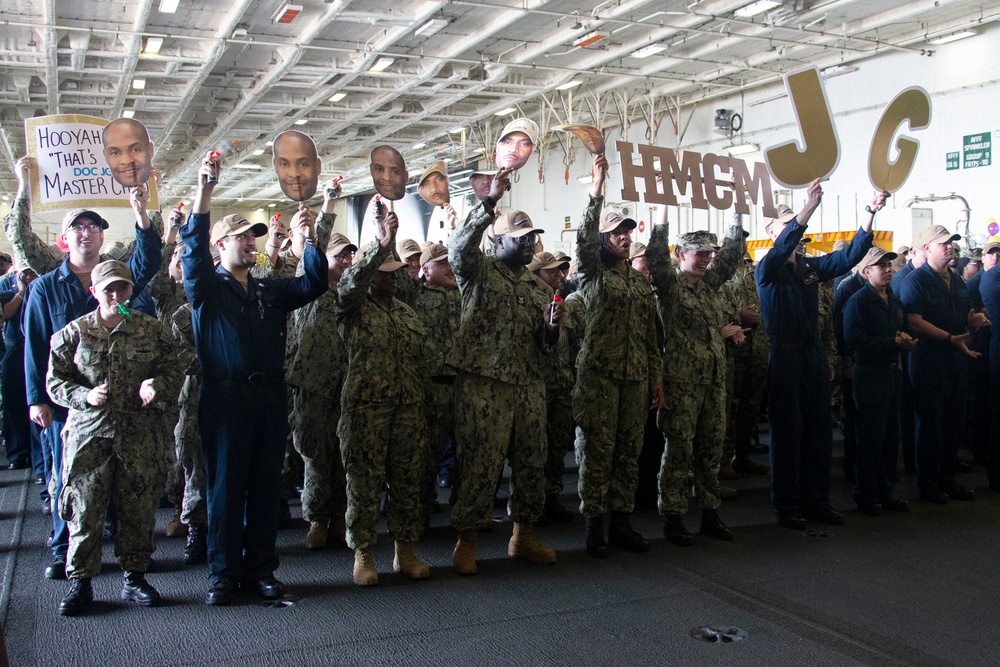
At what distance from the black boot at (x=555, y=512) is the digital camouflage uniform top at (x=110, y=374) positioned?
2364 millimetres

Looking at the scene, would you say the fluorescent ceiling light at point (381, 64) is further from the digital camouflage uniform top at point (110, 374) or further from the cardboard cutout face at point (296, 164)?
the digital camouflage uniform top at point (110, 374)

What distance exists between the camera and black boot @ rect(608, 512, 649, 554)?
4.43m

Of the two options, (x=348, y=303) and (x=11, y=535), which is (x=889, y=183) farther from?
(x=11, y=535)

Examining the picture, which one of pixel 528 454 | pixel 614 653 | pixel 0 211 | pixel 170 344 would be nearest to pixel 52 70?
pixel 170 344

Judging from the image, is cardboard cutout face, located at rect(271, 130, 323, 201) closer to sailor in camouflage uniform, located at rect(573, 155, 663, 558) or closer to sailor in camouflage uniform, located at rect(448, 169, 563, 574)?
sailor in camouflage uniform, located at rect(448, 169, 563, 574)

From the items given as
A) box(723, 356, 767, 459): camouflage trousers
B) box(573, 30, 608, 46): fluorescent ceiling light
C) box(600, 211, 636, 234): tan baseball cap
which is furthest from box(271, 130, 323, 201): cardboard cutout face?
box(573, 30, 608, 46): fluorescent ceiling light

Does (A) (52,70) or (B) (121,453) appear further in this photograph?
(A) (52,70)

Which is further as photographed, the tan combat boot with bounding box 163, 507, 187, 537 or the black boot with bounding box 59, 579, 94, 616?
the tan combat boot with bounding box 163, 507, 187, 537

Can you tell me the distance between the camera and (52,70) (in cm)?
1262

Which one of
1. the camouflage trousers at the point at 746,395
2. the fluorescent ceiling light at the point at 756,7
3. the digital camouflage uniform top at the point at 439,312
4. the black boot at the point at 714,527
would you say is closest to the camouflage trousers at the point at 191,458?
the digital camouflage uniform top at the point at 439,312

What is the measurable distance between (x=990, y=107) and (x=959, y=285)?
7.03m

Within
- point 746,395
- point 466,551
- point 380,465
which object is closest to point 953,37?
point 746,395

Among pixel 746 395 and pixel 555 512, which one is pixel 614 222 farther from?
pixel 746 395

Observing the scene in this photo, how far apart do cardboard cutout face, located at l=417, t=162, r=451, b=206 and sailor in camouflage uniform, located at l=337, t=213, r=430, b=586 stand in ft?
2.60
